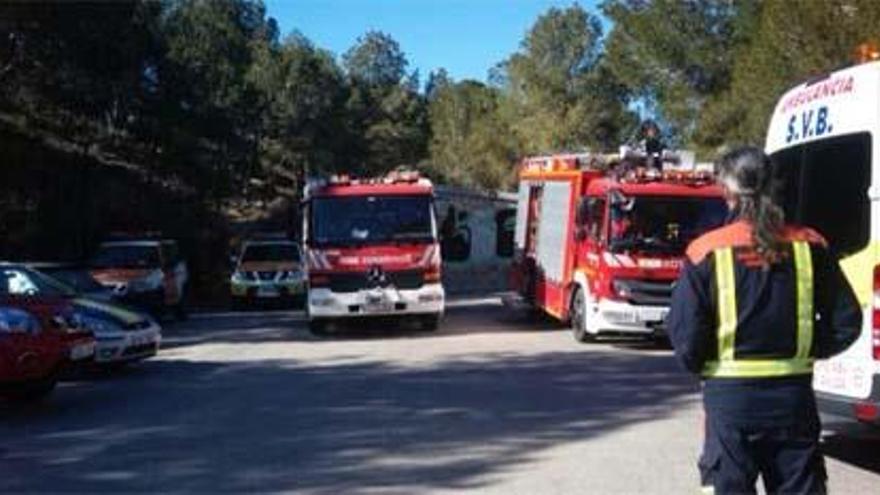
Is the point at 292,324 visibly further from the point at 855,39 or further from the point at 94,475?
the point at 94,475

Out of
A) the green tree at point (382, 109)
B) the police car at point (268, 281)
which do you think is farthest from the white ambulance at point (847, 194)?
the green tree at point (382, 109)

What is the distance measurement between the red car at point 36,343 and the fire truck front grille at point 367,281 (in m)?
8.18

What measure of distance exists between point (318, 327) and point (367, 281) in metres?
2.06

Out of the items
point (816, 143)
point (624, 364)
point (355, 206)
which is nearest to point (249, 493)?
point (816, 143)

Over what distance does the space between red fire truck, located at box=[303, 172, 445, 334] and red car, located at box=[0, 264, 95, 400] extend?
8.17 m

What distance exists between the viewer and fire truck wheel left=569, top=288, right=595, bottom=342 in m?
20.2

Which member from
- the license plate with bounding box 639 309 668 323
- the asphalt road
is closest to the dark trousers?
the asphalt road

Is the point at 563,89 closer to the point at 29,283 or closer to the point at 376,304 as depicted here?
the point at 376,304

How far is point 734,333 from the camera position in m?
4.94

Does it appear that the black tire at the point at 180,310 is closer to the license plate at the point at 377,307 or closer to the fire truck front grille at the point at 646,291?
the license plate at the point at 377,307

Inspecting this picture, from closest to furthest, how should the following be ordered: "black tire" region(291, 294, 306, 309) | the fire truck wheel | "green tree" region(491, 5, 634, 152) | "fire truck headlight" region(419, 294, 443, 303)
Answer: the fire truck wheel, "fire truck headlight" region(419, 294, 443, 303), "black tire" region(291, 294, 306, 309), "green tree" region(491, 5, 634, 152)

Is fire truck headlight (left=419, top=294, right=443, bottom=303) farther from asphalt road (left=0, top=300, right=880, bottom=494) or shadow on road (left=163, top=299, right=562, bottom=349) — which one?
asphalt road (left=0, top=300, right=880, bottom=494)

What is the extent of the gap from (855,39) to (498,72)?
62546 millimetres

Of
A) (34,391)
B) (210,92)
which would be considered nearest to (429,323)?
(34,391)
